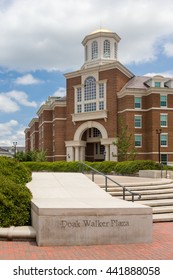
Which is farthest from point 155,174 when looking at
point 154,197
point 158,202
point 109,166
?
point 158,202

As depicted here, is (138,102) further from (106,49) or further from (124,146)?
(106,49)

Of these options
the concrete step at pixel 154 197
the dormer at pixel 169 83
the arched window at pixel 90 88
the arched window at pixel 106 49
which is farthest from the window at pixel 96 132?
the concrete step at pixel 154 197

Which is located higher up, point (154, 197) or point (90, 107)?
point (90, 107)

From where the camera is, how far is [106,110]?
53.4m

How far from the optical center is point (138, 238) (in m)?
8.33

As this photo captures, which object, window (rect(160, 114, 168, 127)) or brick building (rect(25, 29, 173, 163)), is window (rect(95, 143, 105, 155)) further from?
window (rect(160, 114, 168, 127))

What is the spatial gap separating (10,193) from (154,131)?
43.2 meters

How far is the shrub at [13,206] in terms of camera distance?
29.8 feet

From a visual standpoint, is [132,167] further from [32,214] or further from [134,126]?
[134,126]

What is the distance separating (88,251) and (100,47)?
5672 cm

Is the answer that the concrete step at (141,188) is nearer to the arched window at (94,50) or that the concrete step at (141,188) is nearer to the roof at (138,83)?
the roof at (138,83)

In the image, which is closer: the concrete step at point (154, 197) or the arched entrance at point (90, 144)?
the concrete step at point (154, 197)

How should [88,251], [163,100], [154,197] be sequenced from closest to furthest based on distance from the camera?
[88,251] < [154,197] < [163,100]
